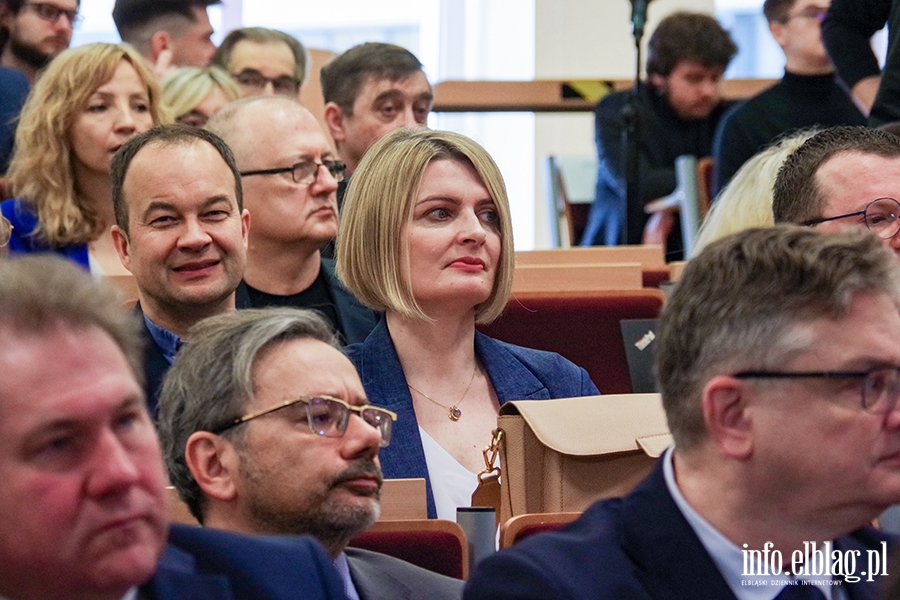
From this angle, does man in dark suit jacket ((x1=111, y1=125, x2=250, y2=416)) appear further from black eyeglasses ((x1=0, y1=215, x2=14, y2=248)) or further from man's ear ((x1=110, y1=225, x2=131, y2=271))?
black eyeglasses ((x1=0, y1=215, x2=14, y2=248))

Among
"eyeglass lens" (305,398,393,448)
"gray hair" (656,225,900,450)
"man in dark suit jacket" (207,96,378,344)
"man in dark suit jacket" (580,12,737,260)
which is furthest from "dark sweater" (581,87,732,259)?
"gray hair" (656,225,900,450)

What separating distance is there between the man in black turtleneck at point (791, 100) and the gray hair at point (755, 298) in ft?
9.30

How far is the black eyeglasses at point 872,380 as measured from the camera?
127 centimetres

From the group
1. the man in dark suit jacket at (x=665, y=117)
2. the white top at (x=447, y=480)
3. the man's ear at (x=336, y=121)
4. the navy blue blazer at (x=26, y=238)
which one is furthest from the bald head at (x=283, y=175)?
the man in dark suit jacket at (x=665, y=117)

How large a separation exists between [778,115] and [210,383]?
297cm

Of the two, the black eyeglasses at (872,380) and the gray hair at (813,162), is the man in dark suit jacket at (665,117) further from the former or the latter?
the black eyeglasses at (872,380)

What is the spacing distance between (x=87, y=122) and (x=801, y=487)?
2259 mm

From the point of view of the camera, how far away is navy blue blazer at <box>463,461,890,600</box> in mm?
1198

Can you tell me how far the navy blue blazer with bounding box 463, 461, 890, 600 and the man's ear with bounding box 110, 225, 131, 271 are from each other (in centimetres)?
151

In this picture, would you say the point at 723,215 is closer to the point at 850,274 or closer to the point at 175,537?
the point at 850,274

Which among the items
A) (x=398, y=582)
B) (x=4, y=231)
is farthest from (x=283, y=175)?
(x=398, y=582)

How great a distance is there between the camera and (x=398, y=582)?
5.27 ft

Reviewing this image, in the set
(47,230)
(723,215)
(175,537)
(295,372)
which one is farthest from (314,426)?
(47,230)

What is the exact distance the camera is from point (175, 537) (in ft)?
3.99
